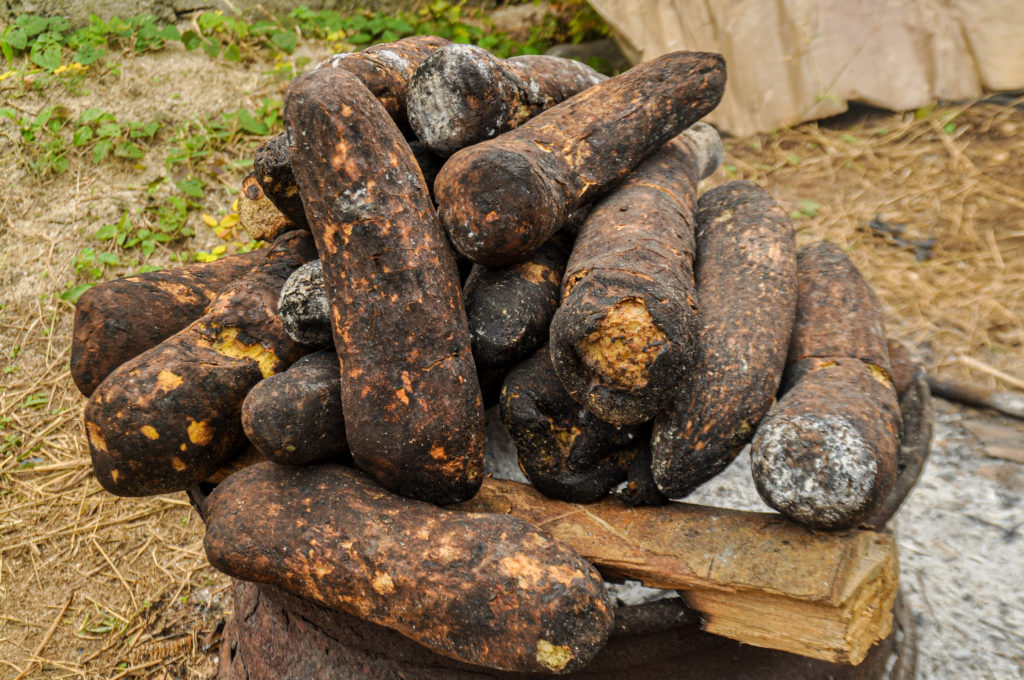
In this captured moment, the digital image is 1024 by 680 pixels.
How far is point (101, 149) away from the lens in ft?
11.5

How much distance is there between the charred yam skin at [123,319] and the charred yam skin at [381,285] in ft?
1.89

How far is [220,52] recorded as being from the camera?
154 inches

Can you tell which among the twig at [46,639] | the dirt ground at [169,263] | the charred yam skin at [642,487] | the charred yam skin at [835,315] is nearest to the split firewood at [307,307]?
the charred yam skin at [642,487]

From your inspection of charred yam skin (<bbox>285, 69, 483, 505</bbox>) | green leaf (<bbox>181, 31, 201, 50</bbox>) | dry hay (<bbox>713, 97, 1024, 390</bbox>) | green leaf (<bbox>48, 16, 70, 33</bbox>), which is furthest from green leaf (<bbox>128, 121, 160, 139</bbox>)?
dry hay (<bbox>713, 97, 1024, 390</bbox>)

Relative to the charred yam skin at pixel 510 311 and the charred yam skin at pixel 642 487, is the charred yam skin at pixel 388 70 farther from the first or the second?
the charred yam skin at pixel 642 487

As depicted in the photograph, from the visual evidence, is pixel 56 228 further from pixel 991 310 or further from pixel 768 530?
pixel 991 310

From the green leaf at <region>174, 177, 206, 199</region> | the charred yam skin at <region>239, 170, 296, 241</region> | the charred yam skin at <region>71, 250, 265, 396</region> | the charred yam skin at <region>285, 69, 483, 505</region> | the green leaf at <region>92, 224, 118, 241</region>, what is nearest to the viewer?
the charred yam skin at <region>285, 69, 483, 505</region>

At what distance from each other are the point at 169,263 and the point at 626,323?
108 inches

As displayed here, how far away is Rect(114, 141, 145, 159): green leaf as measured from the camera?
352 centimetres

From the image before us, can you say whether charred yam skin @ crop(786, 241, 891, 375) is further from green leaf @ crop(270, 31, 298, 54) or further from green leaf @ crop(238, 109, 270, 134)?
green leaf @ crop(270, 31, 298, 54)

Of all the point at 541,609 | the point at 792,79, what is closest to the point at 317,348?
the point at 541,609

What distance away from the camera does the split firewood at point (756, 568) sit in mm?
1270

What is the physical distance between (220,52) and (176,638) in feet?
9.35

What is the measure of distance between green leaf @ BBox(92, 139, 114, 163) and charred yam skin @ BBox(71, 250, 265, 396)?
6.98 ft
